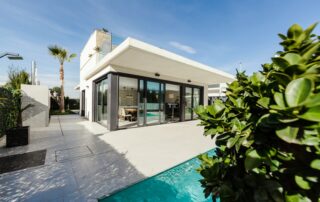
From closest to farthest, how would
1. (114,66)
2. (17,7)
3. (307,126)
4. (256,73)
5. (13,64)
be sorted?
1. (307,126)
2. (256,73)
3. (17,7)
4. (114,66)
5. (13,64)

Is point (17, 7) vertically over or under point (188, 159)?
over

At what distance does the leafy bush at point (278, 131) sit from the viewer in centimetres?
61

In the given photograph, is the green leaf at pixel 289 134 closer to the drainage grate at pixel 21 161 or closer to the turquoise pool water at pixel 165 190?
the turquoise pool water at pixel 165 190

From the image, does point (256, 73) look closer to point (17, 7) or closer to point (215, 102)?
point (215, 102)

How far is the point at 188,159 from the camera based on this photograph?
409 centimetres

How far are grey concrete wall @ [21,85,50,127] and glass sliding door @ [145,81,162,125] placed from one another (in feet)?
19.4

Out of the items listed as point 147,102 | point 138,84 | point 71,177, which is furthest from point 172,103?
point 71,177

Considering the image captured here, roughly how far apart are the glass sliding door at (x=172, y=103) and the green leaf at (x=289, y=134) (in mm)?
9487

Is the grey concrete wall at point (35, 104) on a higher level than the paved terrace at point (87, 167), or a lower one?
higher

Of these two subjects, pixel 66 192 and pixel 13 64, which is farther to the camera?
pixel 13 64

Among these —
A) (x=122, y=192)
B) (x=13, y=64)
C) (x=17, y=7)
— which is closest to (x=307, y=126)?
(x=122, y=192)

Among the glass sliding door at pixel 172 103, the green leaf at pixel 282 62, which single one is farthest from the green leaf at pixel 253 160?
the glass sliding door at pixel 172 103

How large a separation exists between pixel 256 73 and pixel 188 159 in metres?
3.56

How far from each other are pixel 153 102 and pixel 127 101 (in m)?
1.71
